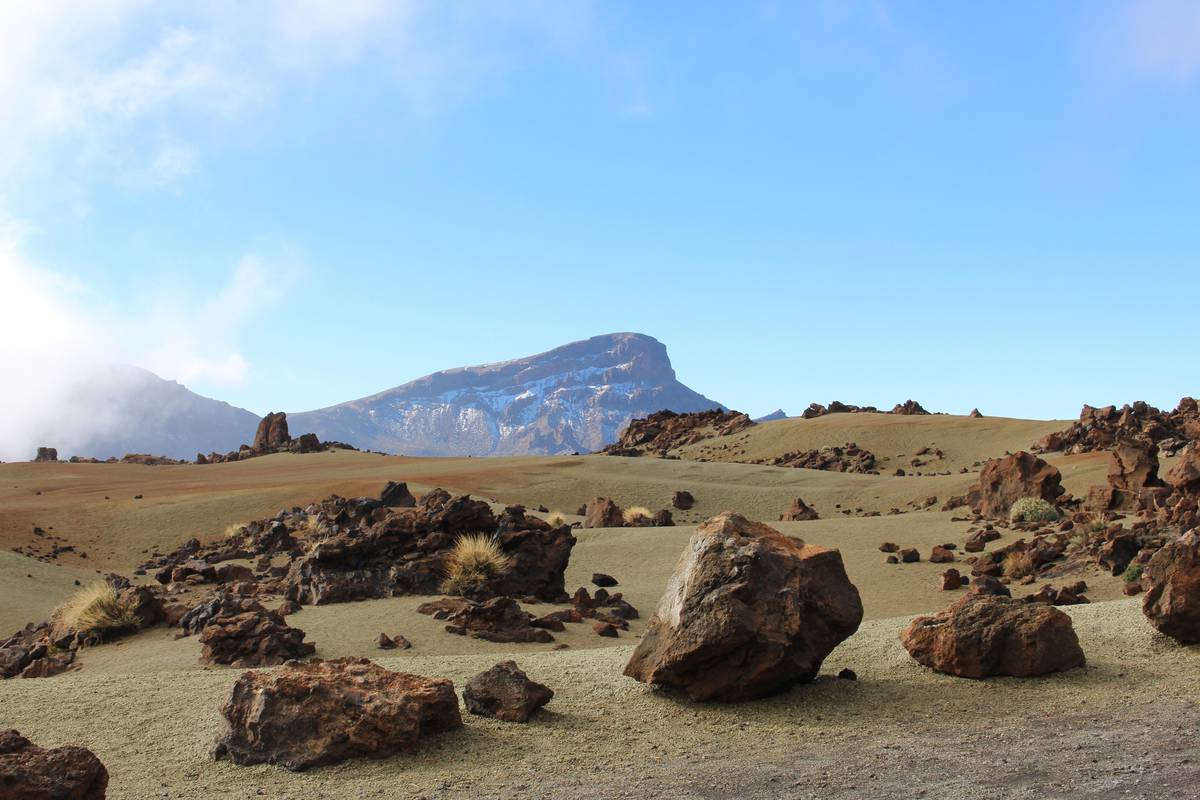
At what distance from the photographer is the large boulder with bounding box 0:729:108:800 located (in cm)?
590

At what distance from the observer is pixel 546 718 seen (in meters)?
8.29

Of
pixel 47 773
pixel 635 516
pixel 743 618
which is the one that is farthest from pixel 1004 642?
pixel 635 516

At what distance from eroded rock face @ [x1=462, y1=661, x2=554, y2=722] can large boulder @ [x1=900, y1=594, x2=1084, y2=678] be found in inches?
138

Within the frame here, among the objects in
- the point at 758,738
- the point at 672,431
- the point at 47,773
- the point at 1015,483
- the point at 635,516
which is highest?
the point at 672,431

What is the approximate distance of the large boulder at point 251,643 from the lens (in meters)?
11.9

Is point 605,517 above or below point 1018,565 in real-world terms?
above

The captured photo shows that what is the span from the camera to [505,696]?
8.27 meters

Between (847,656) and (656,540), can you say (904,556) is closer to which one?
(656,540)

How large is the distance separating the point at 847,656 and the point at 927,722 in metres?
2.14

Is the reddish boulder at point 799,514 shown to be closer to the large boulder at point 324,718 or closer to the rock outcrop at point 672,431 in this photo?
the large boulder at point 324,718

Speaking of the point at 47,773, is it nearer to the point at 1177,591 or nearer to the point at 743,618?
the point at 743,618

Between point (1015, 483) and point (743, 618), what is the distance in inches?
755

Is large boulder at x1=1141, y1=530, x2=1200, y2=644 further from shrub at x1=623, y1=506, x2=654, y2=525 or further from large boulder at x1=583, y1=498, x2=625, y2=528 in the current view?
shrub at x1=623, y1=506, x2=654, y2=525

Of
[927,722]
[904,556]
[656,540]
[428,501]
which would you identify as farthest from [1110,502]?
[927,722]
